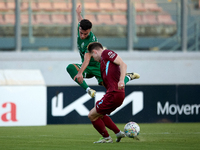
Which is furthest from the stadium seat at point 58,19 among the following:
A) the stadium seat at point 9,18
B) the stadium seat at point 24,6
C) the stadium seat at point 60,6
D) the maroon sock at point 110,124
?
the maroon sock at point 110,124

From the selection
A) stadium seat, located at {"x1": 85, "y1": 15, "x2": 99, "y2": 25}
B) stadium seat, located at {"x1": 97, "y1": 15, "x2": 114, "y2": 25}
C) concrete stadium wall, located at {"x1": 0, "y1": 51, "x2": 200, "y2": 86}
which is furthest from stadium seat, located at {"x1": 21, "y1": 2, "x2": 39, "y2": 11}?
stadium seat, located at {"x1": 97, "y1": 15, "x2": 114, "y2": 25}

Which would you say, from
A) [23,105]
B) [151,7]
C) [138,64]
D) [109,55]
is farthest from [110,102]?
[151,7]

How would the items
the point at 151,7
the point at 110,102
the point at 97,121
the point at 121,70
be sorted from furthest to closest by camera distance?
the point at 151,7
the point at 97,121
the point at 110,102
the point at 121,70

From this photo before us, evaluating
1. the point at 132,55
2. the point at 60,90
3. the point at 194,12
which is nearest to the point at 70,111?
the point at 60,90

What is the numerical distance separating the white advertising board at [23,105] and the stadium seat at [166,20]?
5551mm

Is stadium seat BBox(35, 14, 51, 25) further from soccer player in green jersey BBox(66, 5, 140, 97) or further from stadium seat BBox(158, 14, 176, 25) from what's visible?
soccer player in green jersey BBox(66, 5, 140, 97)

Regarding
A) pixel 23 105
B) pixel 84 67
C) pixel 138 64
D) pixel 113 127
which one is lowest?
pixel 23 105

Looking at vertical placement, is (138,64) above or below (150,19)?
below

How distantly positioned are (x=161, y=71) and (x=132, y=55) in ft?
3.70

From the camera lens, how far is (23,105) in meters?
10.9

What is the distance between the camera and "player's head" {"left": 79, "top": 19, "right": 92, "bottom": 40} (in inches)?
267

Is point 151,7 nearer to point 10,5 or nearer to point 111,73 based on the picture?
point 10,5

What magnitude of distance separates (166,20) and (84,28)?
834 cm

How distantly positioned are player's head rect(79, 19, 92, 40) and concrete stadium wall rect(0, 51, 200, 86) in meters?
6.60
